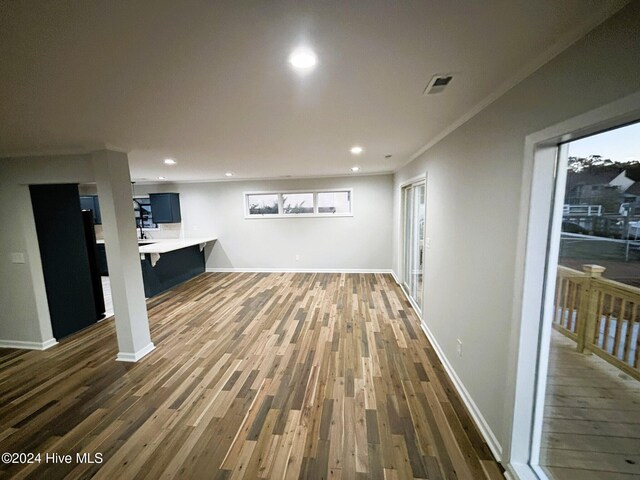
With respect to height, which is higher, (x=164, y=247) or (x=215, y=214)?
(x=215, y=214)

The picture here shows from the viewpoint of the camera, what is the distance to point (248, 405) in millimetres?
2109

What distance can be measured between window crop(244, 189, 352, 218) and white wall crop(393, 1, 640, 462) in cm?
331

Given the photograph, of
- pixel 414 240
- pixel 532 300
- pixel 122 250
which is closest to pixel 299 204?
pixel 414 240

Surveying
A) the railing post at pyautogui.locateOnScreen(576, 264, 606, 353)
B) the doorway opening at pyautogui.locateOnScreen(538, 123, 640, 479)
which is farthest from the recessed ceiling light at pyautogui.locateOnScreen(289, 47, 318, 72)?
the railing post at pyautogui.locateOnScreen(576, 264, 606, 353)

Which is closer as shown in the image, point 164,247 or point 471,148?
point 471,148

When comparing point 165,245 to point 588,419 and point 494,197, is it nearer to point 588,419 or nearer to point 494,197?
point 494,197

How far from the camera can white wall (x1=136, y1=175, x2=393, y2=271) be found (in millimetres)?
5945

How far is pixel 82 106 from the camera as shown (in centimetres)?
162

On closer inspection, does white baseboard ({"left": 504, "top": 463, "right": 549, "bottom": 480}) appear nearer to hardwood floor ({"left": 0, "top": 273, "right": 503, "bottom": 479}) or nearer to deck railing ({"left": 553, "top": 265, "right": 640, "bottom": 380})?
hardwood floor ({"left": 0, "top": 273, "right": 503, "bottom": 479})

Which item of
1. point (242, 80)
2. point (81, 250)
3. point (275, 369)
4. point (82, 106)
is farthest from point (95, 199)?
point (242, 80)

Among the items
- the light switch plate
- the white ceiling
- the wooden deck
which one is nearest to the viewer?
the white ceiling

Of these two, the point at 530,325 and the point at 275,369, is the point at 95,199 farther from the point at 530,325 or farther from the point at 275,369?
the point at 530,325

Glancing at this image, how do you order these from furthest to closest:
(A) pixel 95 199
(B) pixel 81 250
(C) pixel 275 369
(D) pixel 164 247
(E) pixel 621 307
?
(A) pixel 95 199
(D) pixel 164 247
(B) pixel 81 250
(C) pixel 275 369
(E) pixel 621 307

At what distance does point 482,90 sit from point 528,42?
498mm
